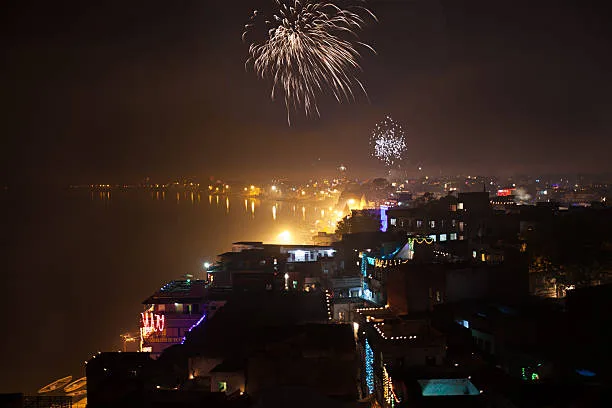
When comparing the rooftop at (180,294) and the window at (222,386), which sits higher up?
the rooftop at (180,294)

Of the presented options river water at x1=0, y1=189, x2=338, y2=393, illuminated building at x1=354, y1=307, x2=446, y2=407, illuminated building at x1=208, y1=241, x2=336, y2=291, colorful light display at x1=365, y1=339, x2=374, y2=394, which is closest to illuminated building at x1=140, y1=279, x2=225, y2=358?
illuminated building at x1=208, y1=241, x2=336, y2=291

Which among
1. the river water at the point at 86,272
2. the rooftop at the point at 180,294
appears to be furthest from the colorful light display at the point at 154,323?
the river water at the point at 86,272

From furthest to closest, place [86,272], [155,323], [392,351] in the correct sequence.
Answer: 1. [86,272]
2. [155,323]
3. [392,351]

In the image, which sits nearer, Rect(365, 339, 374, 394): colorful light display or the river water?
Rect(365, 339, 374, 394): colorful light display

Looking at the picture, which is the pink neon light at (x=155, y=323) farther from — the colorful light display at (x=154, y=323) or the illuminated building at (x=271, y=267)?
the illuminated building at (x=271, y=267)

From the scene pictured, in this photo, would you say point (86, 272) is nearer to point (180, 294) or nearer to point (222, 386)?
point (180, 294)

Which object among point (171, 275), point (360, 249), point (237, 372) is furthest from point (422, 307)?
point (171, 275)

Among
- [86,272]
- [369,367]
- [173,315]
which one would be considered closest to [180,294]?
[173,315]

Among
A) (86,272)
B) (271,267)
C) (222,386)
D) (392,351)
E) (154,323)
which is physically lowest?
(86,272)

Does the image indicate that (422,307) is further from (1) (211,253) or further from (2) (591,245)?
(1) (211,253)

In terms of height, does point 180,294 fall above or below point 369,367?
above

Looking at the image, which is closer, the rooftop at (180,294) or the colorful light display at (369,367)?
the colorful light display at (369,367)

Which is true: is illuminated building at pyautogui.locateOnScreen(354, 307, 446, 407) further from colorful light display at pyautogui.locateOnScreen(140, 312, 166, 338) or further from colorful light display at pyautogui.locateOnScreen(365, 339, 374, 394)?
colorful light display at pyautogui.locateOnScreen(140, 312, 166, 338)

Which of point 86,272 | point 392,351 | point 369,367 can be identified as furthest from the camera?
point 86,272
